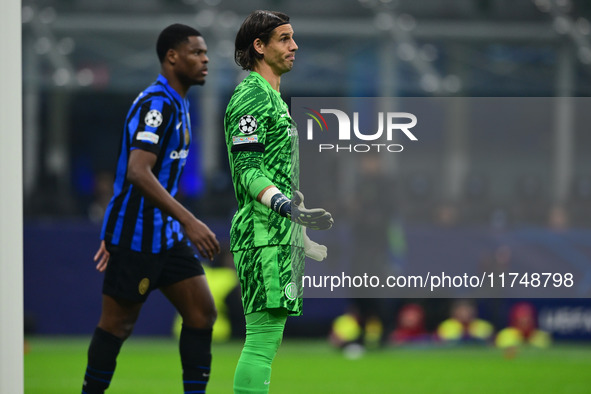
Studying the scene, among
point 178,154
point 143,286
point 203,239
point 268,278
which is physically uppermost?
point 178,154

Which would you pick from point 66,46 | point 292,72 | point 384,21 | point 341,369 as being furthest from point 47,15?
point 341,369

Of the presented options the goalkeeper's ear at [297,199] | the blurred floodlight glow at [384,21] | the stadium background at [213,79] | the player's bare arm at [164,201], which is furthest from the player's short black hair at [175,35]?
the blurred floodlight glow at [384,21]

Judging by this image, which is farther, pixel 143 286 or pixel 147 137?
pixel 143 286

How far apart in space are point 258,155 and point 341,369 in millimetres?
4185

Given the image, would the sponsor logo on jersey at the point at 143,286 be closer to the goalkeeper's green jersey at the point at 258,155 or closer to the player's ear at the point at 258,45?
the goalkeeper's green jersey at the point at 258,155

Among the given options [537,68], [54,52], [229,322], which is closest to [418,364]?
[229,322]

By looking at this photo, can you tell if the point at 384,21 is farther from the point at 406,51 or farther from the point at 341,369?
the point at 341,369

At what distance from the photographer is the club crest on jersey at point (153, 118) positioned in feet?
12.6

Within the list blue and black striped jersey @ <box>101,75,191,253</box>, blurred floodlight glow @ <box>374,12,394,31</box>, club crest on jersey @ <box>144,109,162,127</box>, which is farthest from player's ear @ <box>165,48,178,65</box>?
blurred floodlight glow @ <box>374,12,394,31</box>

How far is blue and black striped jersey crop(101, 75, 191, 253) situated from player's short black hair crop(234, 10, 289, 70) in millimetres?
620

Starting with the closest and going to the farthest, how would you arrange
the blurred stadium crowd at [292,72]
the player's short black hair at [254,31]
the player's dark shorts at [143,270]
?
the player's short black hair at [254,31], the player's dark shorts at [143,270], the blurred stadium crowd at [292,72]

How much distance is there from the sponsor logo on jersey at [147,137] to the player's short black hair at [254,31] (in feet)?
1.94

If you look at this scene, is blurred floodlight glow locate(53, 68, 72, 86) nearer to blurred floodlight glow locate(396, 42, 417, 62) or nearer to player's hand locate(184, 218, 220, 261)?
blurred floodlight glow locate(396, 42, 417, 62)

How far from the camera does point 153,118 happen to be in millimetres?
3867
